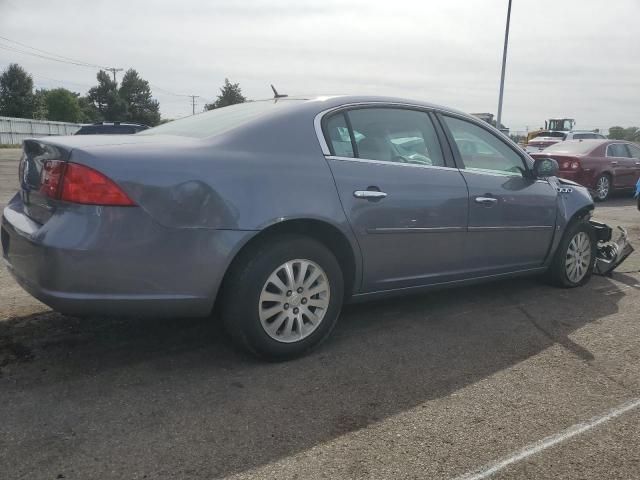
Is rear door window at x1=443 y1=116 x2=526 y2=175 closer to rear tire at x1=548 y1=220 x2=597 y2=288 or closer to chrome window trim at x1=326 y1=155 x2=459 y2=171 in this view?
chrome window trim at x1=326 y1=155 x2=459 y2=171

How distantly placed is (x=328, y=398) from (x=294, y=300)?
0.63m

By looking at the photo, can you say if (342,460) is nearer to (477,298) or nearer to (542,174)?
(477,298)

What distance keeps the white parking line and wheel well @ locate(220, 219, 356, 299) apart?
148cm

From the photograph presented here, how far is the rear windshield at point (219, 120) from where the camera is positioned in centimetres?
345

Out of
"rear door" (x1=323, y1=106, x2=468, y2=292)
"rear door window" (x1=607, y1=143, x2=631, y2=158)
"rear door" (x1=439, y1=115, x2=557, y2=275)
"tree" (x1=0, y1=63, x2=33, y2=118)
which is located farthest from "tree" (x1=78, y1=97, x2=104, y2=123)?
"rear door" (x1=323, y1=106, x2=468, y2=292)

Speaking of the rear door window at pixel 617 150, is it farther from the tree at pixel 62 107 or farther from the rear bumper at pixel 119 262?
the tree at pixel 62 107

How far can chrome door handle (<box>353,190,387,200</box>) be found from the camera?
351cm

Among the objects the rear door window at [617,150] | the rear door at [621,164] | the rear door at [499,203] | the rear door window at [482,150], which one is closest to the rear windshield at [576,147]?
the rear door window at [617,150]

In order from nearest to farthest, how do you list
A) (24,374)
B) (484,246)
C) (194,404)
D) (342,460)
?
(342,460)
(194,404)
(24,374)
(484,246)

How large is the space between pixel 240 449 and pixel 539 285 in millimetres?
3729

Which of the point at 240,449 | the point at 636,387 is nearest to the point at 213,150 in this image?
the point at 240,449

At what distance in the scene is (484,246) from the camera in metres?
4.31

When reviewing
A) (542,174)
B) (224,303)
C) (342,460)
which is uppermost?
(542,174)

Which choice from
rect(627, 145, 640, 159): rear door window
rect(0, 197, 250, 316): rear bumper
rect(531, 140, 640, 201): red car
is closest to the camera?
rect(0, 197, 250, 316): rear bumper
